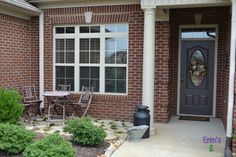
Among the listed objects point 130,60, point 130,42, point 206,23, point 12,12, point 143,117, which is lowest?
point 143,117

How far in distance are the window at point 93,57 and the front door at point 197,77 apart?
1.92 m

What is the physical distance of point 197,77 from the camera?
8516 mm

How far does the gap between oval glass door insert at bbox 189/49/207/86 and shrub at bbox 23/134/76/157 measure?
530 cm

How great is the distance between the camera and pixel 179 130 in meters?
6.70

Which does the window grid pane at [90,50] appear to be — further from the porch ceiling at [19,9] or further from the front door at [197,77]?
the front door at [197,77]

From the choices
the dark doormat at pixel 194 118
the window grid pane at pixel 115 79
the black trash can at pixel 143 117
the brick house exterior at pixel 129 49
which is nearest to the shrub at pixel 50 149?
the black trash can at pixel 143 117

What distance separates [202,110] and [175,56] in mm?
1690

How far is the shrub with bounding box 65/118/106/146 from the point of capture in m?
5.04

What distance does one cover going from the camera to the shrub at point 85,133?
5.04m

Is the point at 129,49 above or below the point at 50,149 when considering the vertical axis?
above

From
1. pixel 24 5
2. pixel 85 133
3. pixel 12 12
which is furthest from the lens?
pixel 12 12

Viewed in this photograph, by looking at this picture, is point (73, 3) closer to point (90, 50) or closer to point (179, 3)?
point (90, 50)

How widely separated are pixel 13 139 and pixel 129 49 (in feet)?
13.0

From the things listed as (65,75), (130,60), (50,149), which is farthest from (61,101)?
(50,149)
